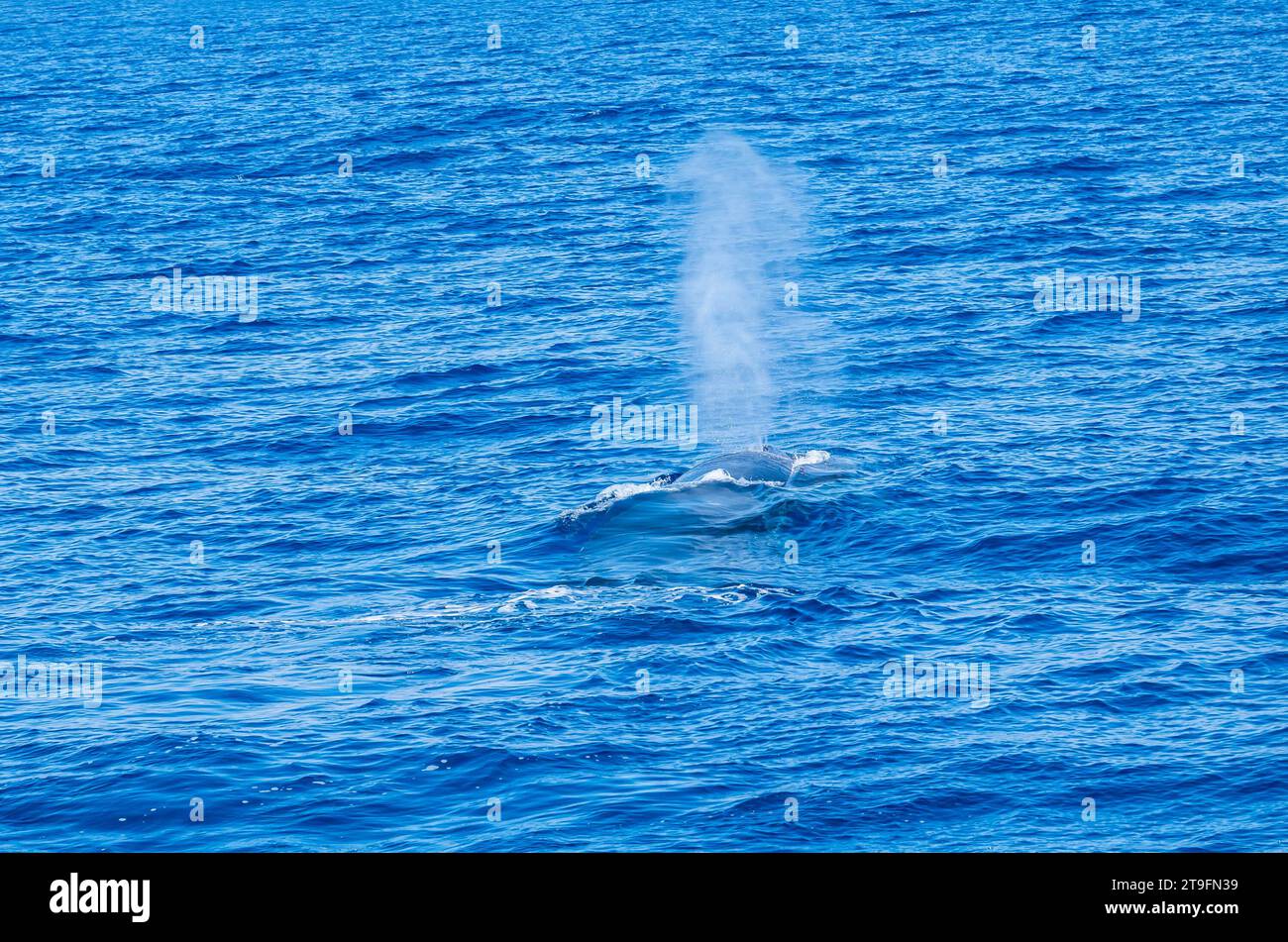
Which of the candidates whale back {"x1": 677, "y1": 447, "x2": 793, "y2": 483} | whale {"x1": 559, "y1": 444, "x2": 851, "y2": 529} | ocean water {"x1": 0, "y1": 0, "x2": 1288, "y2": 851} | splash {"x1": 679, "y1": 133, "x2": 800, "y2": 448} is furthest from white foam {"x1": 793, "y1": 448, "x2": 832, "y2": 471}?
splash {"x1": 679, "y1": 133, "x2": 800, "y2": 448}

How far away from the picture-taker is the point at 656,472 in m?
62.1

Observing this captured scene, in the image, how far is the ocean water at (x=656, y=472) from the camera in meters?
38.9

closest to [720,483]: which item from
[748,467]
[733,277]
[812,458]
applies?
[748,467]

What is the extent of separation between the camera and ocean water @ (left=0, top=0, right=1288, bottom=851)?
38.9 m

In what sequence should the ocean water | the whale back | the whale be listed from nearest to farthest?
the ocean water → the whale → the whale back

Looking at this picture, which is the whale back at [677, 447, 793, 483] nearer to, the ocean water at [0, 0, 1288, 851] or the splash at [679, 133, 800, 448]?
the ocean water at [0, 0, 1288, 851]

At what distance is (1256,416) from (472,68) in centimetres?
10399

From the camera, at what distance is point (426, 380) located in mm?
75062

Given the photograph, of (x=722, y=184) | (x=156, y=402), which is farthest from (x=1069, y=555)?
(x=722, y=184)

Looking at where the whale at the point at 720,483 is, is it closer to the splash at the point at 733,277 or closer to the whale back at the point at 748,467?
the whale back at the point at 748,467

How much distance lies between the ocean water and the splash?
1.50ft
